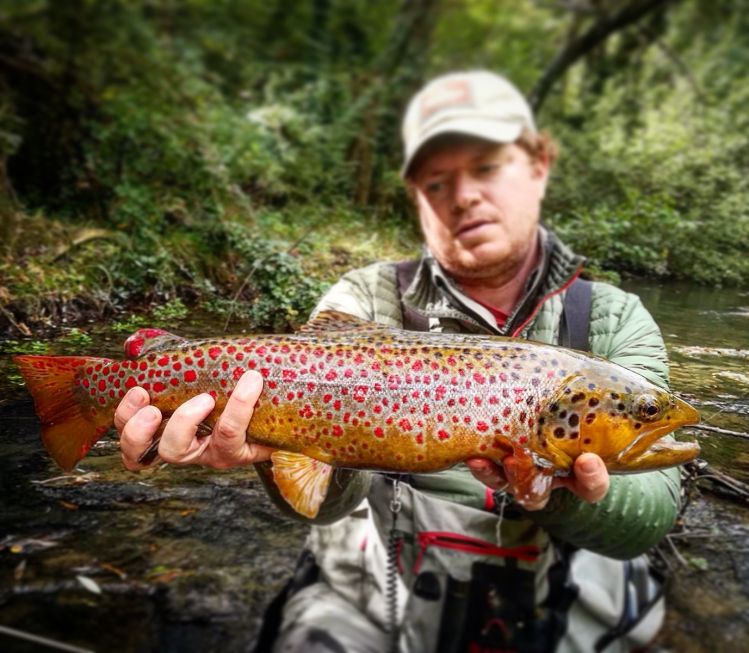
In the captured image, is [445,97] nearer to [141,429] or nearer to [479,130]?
[479,130]

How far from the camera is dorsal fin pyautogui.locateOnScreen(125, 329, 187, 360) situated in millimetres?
2160

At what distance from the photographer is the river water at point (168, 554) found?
2.22 metres

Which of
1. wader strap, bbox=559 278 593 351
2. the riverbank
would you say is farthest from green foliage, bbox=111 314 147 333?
wader strap, bbox=559 278 593 351

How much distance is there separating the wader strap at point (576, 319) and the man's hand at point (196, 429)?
1.40m

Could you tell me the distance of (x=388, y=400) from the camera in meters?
1.96

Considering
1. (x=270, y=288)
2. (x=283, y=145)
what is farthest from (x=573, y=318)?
(x=283, y=145)

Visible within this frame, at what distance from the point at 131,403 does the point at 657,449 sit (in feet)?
6.39

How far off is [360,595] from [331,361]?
0.91 metres

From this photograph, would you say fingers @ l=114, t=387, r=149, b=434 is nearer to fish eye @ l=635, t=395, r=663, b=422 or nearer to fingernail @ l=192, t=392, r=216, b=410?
fingernail @ l=192, t=392, r=216, b=410

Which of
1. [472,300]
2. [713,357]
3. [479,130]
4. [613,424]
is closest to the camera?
[613,424]

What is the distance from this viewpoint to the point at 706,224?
302 inches

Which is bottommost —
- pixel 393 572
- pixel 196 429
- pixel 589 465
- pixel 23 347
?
pixel 23 347

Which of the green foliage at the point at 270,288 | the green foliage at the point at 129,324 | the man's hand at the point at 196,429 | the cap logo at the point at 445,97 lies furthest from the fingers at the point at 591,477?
the green foliage at the point at 129,324

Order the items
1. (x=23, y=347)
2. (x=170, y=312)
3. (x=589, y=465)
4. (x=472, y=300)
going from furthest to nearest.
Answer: (x=170, y=312) < (x=23, y=347) < (x=472, y=300) < (x=589, y=465)
